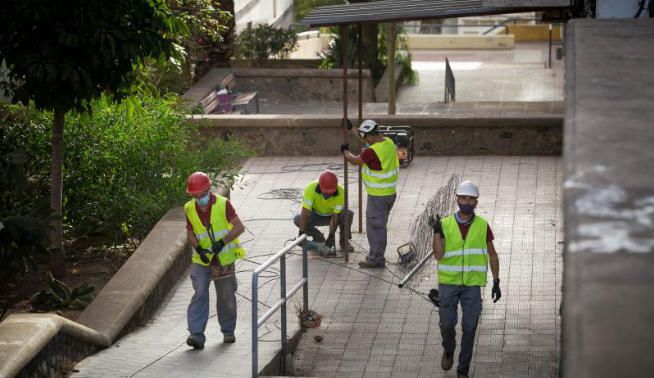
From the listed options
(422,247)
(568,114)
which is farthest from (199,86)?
(568,114)

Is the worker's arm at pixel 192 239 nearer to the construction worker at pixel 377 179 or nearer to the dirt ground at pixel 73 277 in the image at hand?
the dirt ground at pixel 73 277

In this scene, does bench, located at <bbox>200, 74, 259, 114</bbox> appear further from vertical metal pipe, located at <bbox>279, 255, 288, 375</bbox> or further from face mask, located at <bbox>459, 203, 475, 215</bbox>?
face mask, located at <bbox>459, 203, 475, 215</bbox>

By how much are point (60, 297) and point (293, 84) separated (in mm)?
14416

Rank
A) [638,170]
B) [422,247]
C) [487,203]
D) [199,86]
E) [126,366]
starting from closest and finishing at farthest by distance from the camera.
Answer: [638,170] → [126,366] → [422,247] → [487,203] → [199,86]

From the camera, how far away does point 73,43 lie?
35.8ft

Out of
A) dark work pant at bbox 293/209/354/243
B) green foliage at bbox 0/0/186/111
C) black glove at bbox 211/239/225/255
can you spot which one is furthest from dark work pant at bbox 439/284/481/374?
dark work pant at bbox 293/209/354/243

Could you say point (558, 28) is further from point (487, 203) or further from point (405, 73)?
point (487, 203)

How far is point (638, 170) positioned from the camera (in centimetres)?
418

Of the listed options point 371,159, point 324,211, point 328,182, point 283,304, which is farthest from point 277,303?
point 324,211

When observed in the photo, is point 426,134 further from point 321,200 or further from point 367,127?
point 367,127

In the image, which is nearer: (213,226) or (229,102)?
(213,226)

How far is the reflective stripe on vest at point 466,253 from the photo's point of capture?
30.9 feet

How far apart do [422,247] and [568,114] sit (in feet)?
26.5

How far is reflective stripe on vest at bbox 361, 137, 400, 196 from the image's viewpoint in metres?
12.7
